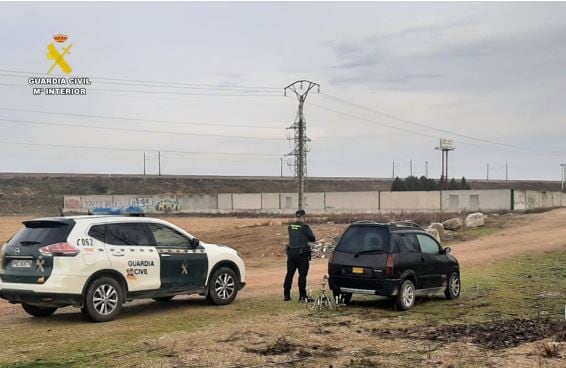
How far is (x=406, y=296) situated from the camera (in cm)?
1198

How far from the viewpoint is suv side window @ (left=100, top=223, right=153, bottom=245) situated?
36.1ft

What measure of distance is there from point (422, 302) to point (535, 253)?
13.8m

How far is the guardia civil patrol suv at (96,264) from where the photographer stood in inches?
402

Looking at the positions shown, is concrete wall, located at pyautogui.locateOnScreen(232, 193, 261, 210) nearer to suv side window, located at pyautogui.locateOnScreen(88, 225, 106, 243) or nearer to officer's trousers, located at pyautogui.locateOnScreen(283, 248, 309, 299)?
officer's trousers, located at pyautogui.locateOnScreen(283, 248, 309, 299)

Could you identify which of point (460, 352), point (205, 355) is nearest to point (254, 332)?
point (205, 355)

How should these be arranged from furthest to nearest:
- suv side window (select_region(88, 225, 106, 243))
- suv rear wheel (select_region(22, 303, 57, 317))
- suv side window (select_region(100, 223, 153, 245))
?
suv rear wheel (select_region(22, 303, 57, 317)) < suv side window (select_region(100, 223, 153, 245)) < suv side window (select_region(88, 225, 106, 243))

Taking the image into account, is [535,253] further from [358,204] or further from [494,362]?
[358,204]

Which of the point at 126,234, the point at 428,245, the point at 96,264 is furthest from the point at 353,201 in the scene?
the point at 96,264

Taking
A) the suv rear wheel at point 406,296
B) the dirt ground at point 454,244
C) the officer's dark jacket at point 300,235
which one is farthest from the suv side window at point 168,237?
the suv rear wheel at point 406,296

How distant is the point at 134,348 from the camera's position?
327 inches

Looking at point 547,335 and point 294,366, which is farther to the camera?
point 547,335

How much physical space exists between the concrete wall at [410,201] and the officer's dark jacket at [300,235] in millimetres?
53476

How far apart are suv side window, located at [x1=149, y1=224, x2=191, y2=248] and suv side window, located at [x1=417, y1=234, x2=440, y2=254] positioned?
15.5 ft

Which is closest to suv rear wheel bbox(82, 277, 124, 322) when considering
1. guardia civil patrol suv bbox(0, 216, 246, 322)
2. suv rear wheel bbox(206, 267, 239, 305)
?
guardia civil patrol suv bbox(0, 216, 246, 322)
